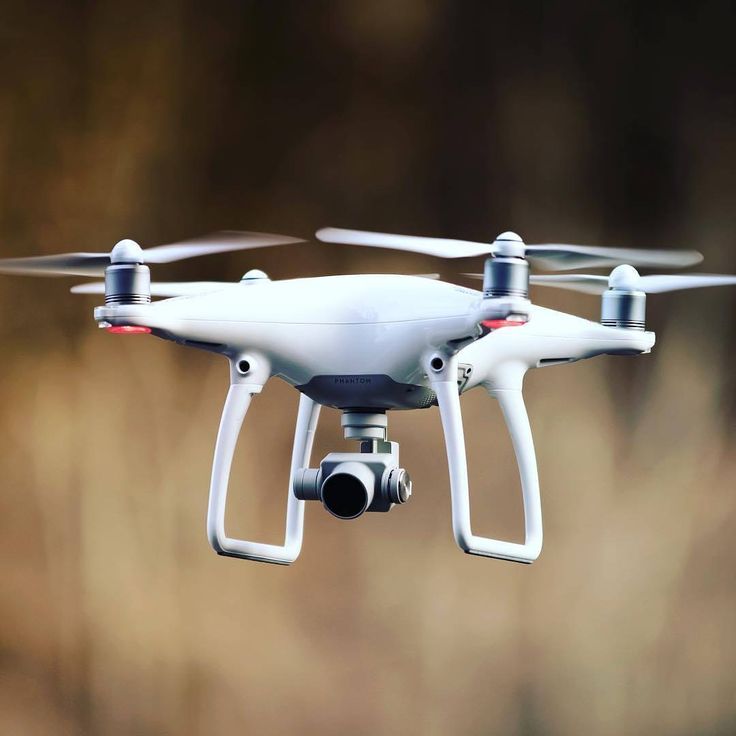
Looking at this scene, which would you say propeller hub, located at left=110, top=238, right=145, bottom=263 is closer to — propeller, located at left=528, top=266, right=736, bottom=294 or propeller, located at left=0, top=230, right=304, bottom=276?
propeller, located at left=0, top=230, right=304, bottom=276

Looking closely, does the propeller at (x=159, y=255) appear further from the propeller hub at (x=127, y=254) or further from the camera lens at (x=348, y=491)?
the camera lens at (x=348, y=491)

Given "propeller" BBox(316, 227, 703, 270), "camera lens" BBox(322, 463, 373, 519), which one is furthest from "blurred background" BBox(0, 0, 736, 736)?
"camera lens" BBox(322, 463, 373, 519)

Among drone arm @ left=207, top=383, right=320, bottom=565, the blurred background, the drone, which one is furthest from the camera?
the blurred background

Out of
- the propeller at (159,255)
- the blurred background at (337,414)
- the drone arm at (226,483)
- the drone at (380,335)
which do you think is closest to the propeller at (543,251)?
the drone at (380,335)

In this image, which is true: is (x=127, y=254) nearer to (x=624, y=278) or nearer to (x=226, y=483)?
(x=226, y=483)

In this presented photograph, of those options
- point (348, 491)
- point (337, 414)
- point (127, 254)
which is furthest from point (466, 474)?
point (337, 414)

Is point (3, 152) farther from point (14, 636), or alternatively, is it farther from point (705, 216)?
point (705, 216)

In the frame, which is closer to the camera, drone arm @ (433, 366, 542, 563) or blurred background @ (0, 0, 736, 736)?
drone arm @ (433, 366, 542, 563)
